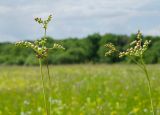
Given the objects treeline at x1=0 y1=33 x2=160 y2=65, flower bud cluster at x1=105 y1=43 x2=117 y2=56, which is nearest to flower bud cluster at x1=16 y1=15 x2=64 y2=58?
flower bud cluster at x1=105 y1=43 x2=117 y2=56

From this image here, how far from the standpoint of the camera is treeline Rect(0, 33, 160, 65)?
32250 millimetres

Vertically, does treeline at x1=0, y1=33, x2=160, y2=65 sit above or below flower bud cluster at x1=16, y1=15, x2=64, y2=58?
below

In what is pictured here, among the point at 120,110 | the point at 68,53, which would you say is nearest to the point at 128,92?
the point at 120,110

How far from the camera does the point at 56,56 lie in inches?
1321

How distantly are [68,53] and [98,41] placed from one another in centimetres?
454

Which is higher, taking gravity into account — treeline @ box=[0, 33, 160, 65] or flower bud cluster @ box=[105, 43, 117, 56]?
flower bud cluster @ box=[105, 43, 117, 56]

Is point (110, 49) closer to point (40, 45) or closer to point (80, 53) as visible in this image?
point (40, 45)

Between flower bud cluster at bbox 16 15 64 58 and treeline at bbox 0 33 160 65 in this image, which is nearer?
flower bud cluster at bbox 16 15 64 58

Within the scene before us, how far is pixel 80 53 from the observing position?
3288 centimetres

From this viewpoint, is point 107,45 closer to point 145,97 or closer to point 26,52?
point 145,97

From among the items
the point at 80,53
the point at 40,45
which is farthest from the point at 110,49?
the point at 80,53

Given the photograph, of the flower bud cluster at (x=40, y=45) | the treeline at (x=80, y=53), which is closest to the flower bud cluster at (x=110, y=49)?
the flower bud cluster at (x=40, y=45)

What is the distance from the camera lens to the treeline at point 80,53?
1270 inches

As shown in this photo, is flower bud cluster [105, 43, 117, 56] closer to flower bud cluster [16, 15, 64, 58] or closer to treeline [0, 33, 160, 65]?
flower bud cluster [16, 15, 64, 58]
